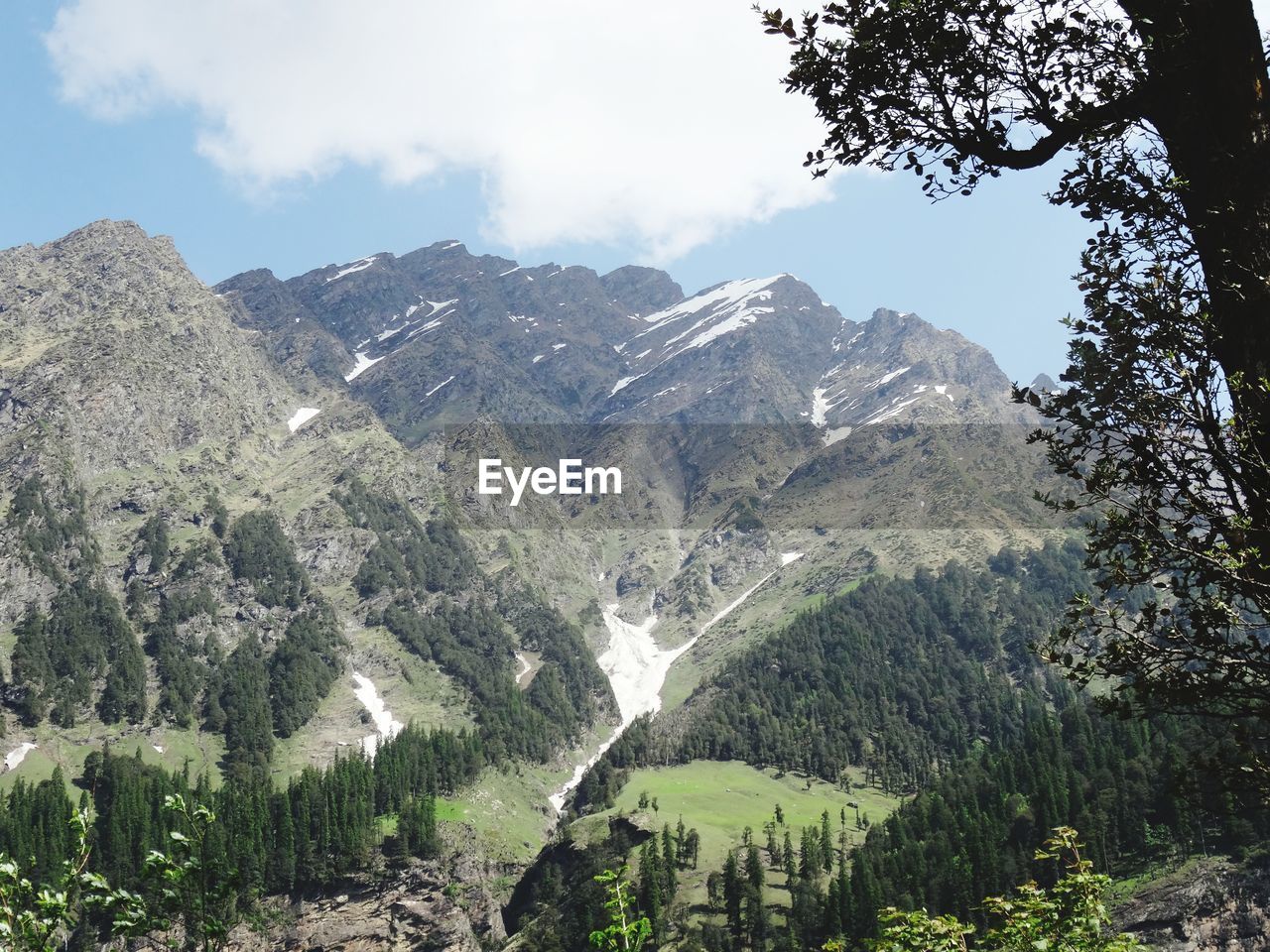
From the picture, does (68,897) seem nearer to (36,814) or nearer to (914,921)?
(914,921)

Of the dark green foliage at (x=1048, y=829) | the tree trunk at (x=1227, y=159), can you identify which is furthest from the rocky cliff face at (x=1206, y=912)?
the tree trunk at (x=1227, y=159)

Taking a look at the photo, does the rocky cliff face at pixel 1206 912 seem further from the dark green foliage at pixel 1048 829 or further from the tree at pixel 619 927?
the tree at pixel 619 927

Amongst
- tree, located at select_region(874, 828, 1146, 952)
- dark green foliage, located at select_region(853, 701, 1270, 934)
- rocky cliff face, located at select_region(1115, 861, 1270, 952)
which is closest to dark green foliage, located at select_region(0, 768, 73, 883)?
dark green foliage, located at select_region(853, 701, 1270, 934)

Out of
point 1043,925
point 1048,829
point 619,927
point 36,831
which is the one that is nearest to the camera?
point 619,927

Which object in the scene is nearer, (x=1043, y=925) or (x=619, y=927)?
(x=619, y=927)

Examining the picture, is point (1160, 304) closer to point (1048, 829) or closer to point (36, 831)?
point (1048, 829)

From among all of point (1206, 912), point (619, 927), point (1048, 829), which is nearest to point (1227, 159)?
point (619, 927)
